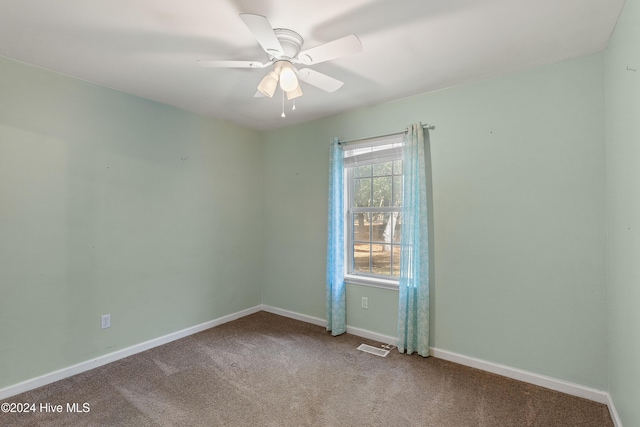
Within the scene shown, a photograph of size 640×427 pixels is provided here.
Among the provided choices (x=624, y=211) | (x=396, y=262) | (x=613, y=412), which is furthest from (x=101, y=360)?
(x=624, y=211)

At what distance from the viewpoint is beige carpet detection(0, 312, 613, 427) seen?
6.59 ft

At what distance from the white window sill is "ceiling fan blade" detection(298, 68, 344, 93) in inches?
77.3

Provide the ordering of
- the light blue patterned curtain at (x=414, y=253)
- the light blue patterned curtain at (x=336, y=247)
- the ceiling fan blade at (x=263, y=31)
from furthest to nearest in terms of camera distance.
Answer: the light blue patterned curtain at (x=336, y=247) → the light blue patterned curtain at (x=414, y=253) → the ceiling fan blade at (x=263, y=31)

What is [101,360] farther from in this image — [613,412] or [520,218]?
[613,412]

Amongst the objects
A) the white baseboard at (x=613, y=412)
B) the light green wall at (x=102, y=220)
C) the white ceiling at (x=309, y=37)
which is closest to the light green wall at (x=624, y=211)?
the white baseboard at (x=613, y=412)

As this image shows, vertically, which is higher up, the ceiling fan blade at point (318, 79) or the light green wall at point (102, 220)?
the ceiling fan blade at point (318, 79)

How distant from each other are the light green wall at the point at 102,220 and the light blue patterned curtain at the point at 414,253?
6.76ft

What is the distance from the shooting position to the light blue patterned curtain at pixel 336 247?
11.1 feet

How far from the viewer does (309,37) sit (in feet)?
6.53

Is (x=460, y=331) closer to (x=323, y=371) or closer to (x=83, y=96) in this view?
(x=323, y=371)

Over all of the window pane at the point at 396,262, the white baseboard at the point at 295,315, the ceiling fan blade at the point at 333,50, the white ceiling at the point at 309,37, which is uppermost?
the white ceiling at the point at 309,37

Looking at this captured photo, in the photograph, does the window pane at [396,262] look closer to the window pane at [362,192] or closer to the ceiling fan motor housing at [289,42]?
the window pane at [362,192]

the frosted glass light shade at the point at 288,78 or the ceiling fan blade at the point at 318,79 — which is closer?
the frosted glass light shade at the point at 288,78

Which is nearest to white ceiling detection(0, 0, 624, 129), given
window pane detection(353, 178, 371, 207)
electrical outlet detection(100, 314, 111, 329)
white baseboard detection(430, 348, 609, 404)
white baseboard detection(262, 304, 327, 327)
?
window pane detection(353, 178, 371, 207)
